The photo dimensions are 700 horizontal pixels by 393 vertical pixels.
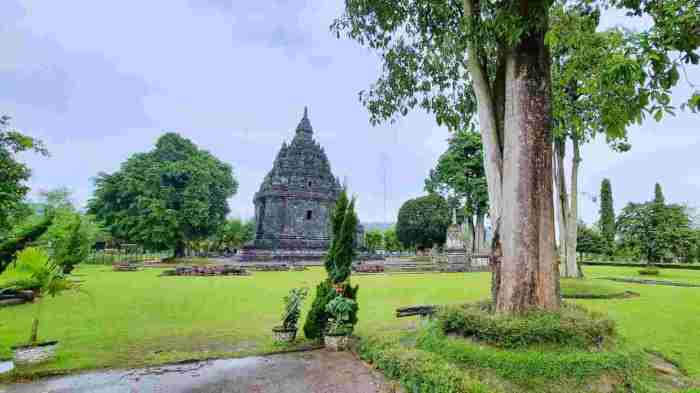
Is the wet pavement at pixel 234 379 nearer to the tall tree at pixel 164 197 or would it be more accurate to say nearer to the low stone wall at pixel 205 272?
the low stone wall at pixel 205 272

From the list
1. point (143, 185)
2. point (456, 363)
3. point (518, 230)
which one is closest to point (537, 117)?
point (518, 230)

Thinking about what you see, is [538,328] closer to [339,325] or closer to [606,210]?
[339,325]

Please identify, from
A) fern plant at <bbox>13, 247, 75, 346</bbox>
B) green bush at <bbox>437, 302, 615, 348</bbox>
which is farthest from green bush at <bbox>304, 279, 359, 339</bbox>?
fern plant at <bbox>13, 247, 75, 346</bbox>

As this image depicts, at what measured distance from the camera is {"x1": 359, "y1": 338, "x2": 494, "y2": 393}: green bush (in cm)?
377

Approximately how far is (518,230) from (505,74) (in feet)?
9.00

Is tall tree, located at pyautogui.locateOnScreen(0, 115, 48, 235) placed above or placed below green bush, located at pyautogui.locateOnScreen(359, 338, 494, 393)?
above

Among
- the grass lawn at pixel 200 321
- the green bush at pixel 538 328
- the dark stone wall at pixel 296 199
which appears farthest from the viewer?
the dark stone wall at pixel 296 199

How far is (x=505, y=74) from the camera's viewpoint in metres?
→ 5.91

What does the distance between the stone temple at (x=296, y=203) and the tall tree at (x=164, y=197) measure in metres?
4.26

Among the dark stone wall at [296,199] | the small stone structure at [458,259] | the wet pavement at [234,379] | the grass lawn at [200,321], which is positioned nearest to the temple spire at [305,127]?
the dark stone wall at [296,199]

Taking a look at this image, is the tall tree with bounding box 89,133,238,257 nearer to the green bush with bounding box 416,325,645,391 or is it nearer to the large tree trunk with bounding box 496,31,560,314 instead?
the large tree trunk with bounding box 496,31,560,314

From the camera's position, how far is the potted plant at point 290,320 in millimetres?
6250

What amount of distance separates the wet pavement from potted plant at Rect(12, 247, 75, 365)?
0.78 m

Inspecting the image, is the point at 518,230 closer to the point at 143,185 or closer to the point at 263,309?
the point at 263,309
